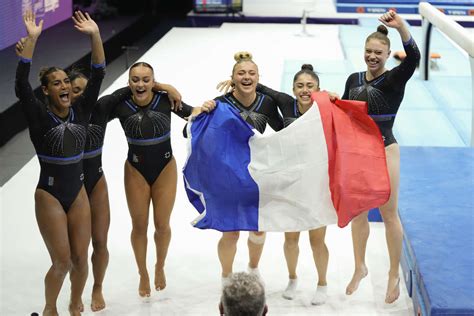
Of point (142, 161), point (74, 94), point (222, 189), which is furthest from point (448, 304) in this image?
point (74, 94)

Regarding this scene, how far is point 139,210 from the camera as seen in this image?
15.4 ft

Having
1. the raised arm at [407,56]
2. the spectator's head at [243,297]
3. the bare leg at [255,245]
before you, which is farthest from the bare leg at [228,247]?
the spectator's head at [243,297]

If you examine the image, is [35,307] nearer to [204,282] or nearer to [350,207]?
[204,282]

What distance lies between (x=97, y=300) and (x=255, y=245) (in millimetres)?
1012

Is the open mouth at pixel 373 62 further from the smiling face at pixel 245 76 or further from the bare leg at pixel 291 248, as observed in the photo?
the bare leg at pixel 291 248

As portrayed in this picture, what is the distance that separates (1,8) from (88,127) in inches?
216

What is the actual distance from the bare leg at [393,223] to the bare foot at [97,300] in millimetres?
1719

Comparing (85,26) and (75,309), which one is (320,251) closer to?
(75,309)

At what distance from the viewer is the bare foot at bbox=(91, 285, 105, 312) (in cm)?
471

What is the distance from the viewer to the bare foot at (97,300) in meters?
4.71

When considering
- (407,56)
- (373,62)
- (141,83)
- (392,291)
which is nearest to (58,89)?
(141,83)

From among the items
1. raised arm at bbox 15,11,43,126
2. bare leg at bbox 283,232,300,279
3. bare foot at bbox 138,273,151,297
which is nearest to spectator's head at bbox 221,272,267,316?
raised arm at bbox 15,11,43,126

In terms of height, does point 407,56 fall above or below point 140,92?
above

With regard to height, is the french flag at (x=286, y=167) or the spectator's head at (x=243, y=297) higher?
the spectator's head at (x=243, y=297)
